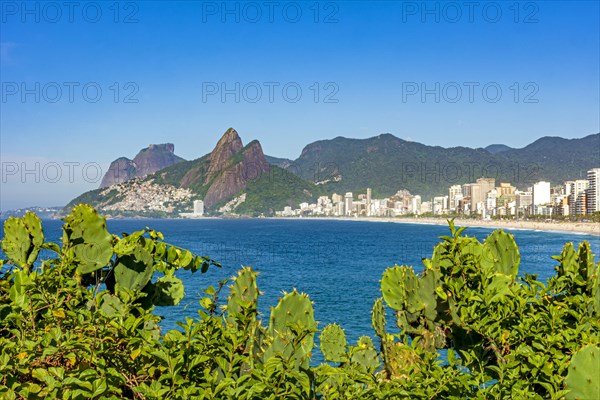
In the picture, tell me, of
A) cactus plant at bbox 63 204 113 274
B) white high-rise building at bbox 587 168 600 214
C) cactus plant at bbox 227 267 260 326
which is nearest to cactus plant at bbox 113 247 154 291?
cactus plant at bbox 63 204 113 274

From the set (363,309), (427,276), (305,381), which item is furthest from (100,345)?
(363,309)

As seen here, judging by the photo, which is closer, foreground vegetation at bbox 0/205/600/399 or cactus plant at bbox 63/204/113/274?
foreground vegetation at bbox 0/205/600/399

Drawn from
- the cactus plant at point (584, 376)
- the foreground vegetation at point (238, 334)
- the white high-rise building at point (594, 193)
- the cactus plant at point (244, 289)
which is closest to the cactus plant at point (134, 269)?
the foreground vegetation at point (238, 334)

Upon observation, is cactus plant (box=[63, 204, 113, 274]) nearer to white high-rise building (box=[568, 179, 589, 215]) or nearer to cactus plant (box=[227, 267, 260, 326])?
cactus plant (box=[227, 267, 260, 326])

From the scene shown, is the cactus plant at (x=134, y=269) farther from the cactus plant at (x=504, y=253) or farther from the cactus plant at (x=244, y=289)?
the cactus plant at (x=504, y=253)

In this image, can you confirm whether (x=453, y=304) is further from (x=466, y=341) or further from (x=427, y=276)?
(x=427, y=276)

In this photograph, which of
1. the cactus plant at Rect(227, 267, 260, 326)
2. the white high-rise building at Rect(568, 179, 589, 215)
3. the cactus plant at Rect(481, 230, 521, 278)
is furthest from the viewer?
the white high-rise building at Rect(568, 179, 589, 215)
